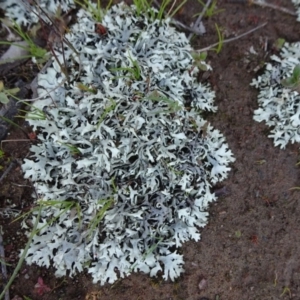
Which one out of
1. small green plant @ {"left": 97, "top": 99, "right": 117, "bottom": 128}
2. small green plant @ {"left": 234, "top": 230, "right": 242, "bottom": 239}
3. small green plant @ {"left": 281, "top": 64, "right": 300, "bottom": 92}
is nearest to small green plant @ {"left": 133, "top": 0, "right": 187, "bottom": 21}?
small green plant @ {"left": 97, "top": 99, "right": 117, "bottom": 128}

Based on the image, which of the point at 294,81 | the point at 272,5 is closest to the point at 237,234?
the point at 294,81

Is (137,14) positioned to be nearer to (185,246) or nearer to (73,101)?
(73,101)

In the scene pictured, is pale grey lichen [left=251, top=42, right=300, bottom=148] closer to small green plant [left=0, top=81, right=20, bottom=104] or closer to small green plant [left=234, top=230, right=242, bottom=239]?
small green plant [left=234, top=230, right=242, bottom=239]

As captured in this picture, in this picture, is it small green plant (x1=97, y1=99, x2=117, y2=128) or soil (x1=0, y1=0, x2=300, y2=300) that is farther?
soil (x1=0, y1=0, x2=300, y2=300)

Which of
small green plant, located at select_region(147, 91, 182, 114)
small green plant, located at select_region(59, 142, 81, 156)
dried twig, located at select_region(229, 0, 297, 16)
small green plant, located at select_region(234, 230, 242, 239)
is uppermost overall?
dried twig, located at select_region(229, 0, 297, 16)

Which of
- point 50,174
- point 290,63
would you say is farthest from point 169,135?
point 290,63

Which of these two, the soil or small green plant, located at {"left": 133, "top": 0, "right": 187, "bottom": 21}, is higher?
small green plant, located at {"left": 133, "top": 0, "right": 187, "bottom": 21}

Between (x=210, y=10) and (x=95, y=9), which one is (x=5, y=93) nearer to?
(x=95, y=9)
